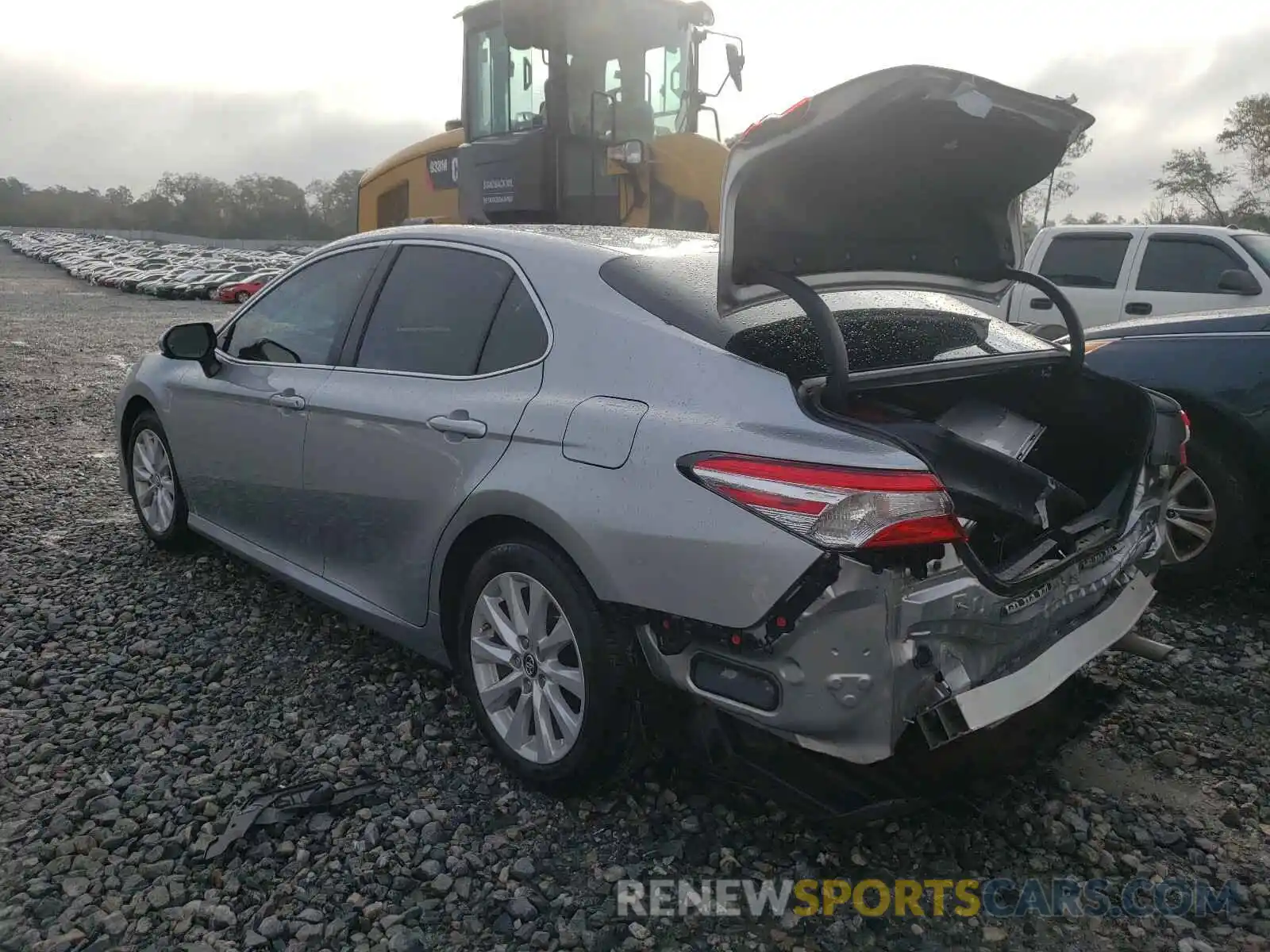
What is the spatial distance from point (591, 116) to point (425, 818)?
7.31 m

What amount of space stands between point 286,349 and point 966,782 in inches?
118

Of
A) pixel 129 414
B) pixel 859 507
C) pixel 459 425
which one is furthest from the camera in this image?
pixel 129 414

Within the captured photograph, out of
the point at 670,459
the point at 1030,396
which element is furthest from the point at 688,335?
the point at 1030,396

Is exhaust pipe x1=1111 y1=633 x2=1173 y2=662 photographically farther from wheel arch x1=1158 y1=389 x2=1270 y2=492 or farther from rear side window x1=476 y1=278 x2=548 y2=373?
rear side window x1=476 y1=278 x2=548 y2=373

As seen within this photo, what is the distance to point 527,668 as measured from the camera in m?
2.96

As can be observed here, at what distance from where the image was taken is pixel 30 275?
53969mm

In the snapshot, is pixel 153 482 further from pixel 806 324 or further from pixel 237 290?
pixel 237 290

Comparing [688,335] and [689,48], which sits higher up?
[689,48]

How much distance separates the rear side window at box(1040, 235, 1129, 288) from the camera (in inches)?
356

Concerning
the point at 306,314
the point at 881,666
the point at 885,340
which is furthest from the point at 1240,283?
the point at 881,666

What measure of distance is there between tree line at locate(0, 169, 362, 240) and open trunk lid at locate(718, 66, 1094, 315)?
94730 mm

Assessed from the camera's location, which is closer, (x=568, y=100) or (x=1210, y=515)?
(x=1210, y=515)

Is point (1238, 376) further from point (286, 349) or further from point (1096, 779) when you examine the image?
point (286, 349)

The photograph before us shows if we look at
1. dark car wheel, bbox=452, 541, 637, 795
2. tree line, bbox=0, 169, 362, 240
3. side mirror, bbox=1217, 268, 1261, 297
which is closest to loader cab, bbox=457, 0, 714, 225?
side mirror, bbox=1217, 268, 1261, 297
